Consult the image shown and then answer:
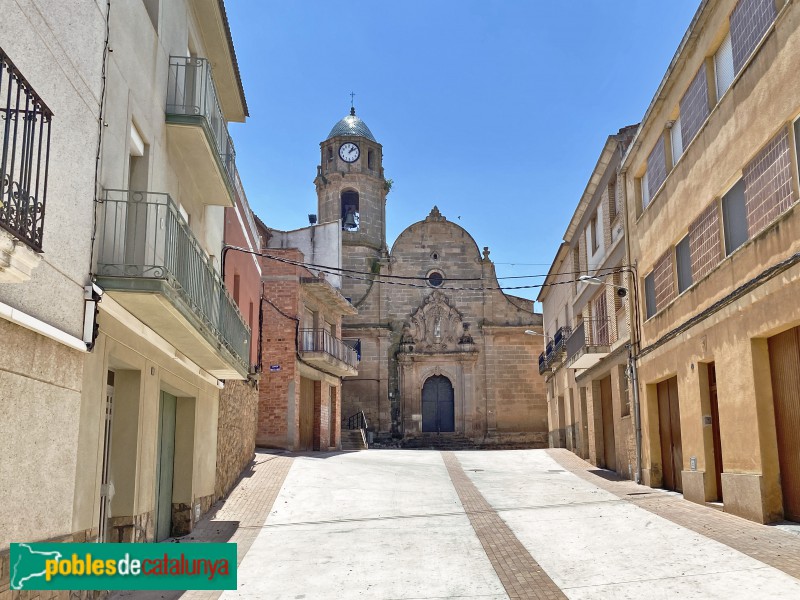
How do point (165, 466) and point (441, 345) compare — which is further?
point (441, 345)

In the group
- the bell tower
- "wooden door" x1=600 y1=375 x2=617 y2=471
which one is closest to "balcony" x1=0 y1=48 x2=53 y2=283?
"wooden door" x1=600 y1=375 x2=617 y2=471

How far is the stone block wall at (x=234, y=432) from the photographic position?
1544cm

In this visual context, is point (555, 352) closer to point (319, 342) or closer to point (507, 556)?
point (319, 342)

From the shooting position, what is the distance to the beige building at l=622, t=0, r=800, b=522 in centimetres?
1027

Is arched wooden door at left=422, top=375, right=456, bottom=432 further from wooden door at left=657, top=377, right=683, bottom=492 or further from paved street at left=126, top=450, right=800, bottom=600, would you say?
wooden door at left=657, top=377, right=683, bottom=492

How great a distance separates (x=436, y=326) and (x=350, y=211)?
8.20m

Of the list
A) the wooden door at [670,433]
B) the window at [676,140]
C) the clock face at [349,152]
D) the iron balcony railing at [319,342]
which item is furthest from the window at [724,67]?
the clock face at [349,152]

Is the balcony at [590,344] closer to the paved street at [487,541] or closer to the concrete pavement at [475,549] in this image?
the paved street at [487,541]

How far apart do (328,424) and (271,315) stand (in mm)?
5946

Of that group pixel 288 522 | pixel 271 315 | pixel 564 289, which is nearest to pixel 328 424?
pixel 271 315

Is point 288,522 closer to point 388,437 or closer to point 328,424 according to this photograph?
point 328,424

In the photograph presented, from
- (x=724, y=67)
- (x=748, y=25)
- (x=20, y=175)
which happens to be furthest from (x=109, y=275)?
(x=724, y=67)

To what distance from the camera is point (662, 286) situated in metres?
15.9

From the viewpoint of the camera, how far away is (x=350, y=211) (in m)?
42.5
